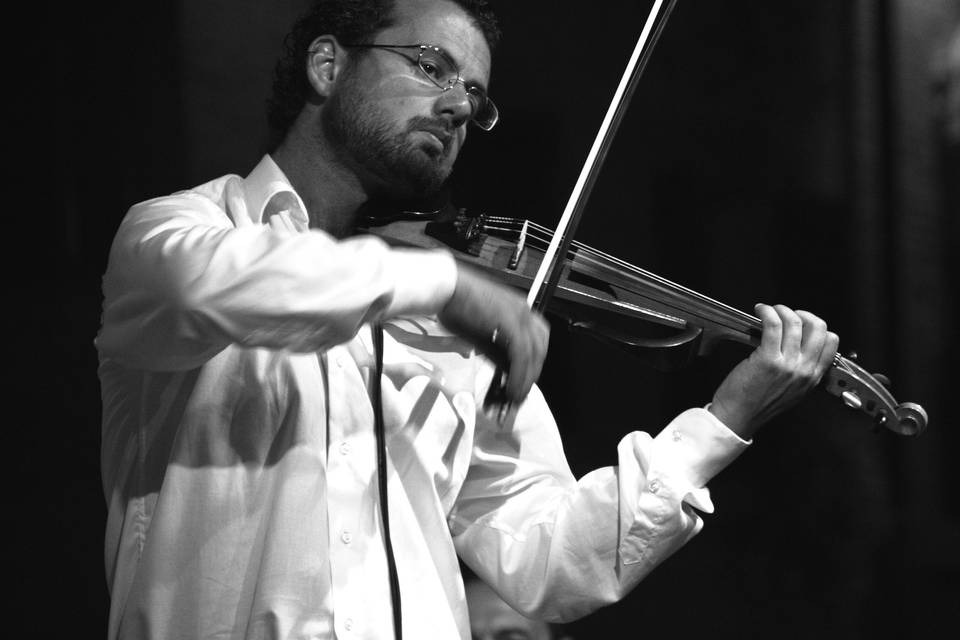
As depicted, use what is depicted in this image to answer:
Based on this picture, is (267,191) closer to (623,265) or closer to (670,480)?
(623,265)

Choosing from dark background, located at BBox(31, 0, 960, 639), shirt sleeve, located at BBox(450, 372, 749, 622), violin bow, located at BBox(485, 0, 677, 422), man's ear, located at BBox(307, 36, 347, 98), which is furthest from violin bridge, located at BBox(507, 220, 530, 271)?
dark background, located at BBox(31, 0, 960, 639)

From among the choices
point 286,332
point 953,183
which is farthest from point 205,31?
point 953,183

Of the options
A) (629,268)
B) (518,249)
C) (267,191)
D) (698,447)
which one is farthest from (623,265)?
(267,191)

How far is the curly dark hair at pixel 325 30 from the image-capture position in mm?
1478

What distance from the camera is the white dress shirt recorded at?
3.14 ft

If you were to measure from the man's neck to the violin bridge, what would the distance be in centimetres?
21

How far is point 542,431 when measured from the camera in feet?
4.79

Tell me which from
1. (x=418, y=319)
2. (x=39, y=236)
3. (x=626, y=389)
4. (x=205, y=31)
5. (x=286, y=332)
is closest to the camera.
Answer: (x=286, y=332)

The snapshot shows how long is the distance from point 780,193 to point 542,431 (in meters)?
0.98

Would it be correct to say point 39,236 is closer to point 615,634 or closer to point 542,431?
point 542,431

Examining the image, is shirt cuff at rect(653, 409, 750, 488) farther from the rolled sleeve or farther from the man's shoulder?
the man's shoulder

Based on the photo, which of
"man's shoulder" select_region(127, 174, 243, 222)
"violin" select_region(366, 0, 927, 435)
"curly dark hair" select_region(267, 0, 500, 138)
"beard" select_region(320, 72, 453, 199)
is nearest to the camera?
"man's shoulder" select_region(127, 174, 243, 222)

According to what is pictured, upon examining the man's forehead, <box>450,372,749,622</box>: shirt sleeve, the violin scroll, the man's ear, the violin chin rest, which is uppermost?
the man's forehead

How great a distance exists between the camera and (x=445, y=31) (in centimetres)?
143
